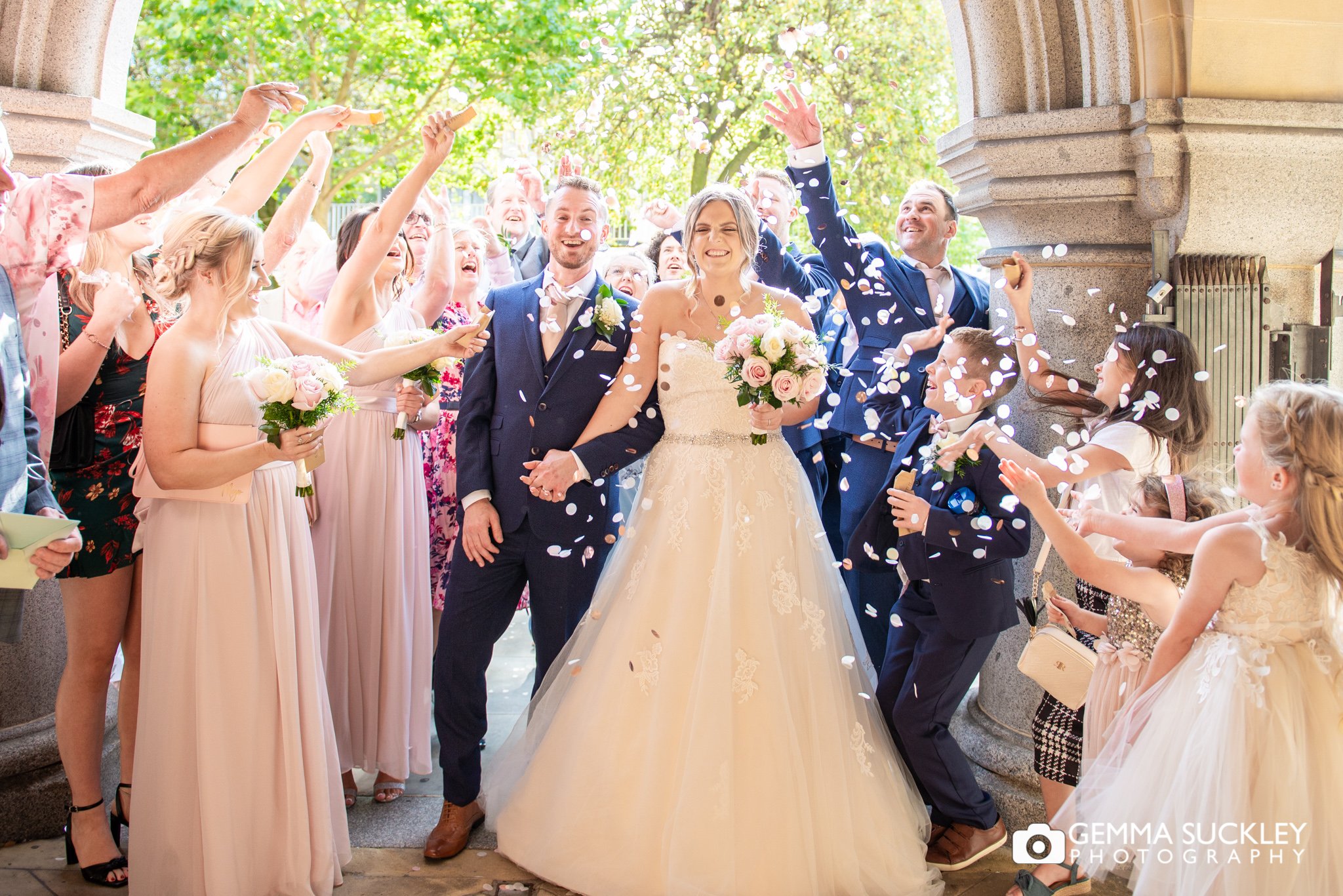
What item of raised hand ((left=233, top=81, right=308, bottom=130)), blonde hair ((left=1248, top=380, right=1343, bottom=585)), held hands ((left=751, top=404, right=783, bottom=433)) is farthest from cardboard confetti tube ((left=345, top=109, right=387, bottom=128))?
blonde hair ((left=1248, top=380, right=1343, bottom=585))

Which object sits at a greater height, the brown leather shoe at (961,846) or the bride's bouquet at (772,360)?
the bride's bouquet at (772,360)

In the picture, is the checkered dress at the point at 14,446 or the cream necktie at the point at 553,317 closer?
the checkered dress at the point at 14,446

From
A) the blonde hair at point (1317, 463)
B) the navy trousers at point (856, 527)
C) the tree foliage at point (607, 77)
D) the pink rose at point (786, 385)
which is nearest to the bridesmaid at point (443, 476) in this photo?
the navy trousers at point (856, 527)

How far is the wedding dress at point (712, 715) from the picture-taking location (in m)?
3.10

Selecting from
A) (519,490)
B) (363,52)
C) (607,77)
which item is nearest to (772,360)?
(519,490)

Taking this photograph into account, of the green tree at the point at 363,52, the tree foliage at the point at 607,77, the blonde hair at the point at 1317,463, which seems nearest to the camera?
the blonde hair at the point at 1317,463

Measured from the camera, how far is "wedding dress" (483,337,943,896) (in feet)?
10.2

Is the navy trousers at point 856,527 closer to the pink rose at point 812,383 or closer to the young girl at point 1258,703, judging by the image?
the pink rose at point 812,383

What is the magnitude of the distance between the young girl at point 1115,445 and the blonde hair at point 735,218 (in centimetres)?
94

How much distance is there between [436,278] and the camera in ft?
14.8

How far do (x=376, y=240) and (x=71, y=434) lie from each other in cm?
116

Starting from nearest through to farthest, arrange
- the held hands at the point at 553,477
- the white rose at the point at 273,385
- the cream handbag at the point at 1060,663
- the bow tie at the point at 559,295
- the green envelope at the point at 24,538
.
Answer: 1. the green envelope at the point at 24,538
2. the white rose at the point at 273,385
3. the cream handbag at the point at 1060,663
4. the held hands at the point at 553,477
5. the bow tie at the point at 559,295

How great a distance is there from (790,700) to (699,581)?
0.45 meters

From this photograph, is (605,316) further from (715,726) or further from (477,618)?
(715,726)
